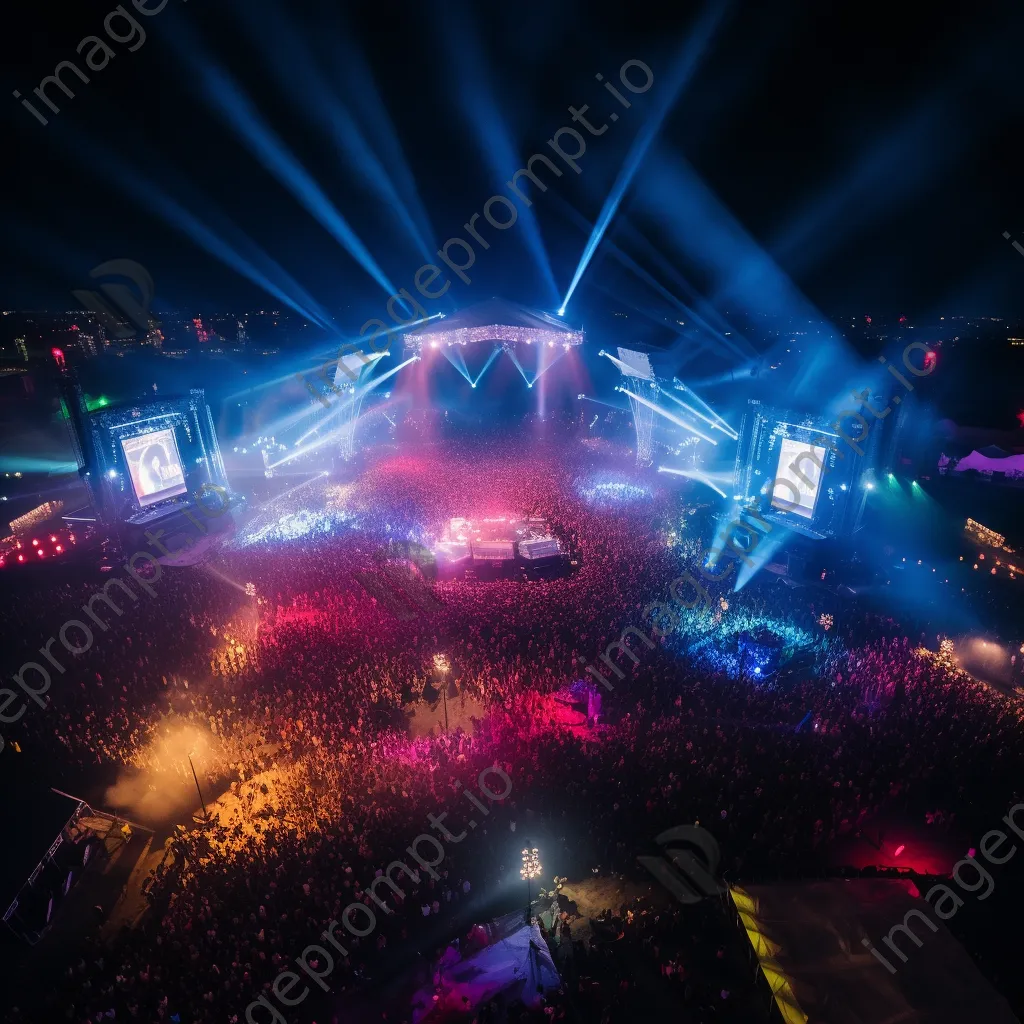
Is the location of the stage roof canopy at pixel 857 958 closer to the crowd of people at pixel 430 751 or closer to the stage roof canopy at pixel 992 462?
the crowd of people at pixel 430 751

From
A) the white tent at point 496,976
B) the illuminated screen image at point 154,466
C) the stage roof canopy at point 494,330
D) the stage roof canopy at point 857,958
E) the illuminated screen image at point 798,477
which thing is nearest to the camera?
the stage roof canopy at point 857,958

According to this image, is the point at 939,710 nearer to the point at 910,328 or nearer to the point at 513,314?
the point at 910,328

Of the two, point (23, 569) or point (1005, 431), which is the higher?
point (23, 569)

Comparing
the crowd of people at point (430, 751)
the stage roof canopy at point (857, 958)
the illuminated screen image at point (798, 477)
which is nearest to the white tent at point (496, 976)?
the crowd of people at point (430, 751)

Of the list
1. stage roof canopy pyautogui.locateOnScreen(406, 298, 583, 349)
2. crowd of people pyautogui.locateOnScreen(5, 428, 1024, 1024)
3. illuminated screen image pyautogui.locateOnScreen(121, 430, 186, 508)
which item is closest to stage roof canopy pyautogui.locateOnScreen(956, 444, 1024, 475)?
crowd of people pyautogui.locateOnScreen(5, 428, 1024, 1024)

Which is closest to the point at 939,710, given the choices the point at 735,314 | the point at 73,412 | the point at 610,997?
the point at 610,997
